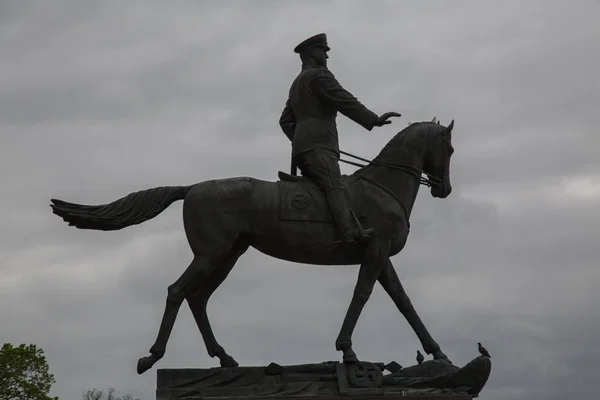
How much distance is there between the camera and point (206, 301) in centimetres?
1348

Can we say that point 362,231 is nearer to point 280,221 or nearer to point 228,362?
point 280,221

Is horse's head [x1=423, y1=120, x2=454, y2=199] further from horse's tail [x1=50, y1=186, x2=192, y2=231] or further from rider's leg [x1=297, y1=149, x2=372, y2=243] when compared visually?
horse's tail [x1=50, y1=186, x2=192, y2=231]

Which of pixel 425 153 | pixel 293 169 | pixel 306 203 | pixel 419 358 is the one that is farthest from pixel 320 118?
pixel 419 358

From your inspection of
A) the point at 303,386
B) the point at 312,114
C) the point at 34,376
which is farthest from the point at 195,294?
the point at 34,376

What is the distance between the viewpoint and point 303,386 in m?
12.6

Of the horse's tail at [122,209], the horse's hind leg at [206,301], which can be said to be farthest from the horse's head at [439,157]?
the horse's tail at [122,209]

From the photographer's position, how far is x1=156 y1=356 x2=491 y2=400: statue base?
12.5 m

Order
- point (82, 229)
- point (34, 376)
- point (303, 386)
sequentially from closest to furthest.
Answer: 1. point (303, 386)
2. point (82, 229)
3. point (34, 376)

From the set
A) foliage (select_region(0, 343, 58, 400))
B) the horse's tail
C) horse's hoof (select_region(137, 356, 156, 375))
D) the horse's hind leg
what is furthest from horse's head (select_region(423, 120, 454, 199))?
foliage (select_region(0, 343, 58, 400))

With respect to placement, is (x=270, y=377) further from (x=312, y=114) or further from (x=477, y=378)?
(x=312, y=114)

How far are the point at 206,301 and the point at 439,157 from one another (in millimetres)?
3489

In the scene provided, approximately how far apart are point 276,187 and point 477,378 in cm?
335

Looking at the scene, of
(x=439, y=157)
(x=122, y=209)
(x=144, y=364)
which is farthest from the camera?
(x=439, y=157)

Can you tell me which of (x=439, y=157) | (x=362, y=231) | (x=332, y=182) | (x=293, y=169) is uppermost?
(x=293, y=169)
